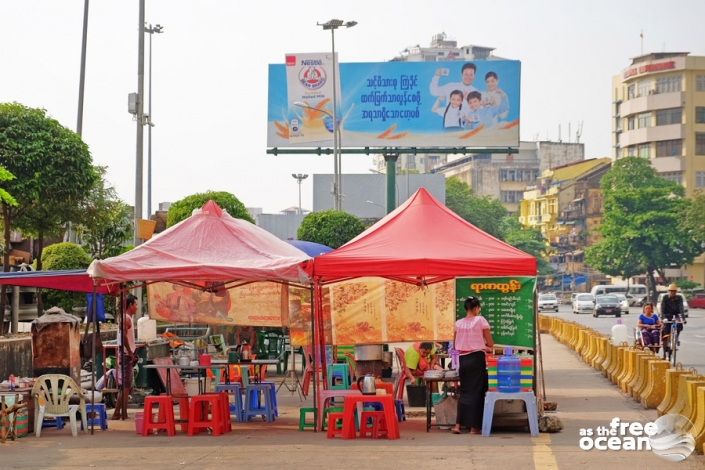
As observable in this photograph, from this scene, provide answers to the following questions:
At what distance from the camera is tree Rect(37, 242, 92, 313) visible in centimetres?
2830

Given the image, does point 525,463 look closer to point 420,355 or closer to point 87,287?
point 420,355

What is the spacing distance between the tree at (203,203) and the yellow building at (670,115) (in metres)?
72.3

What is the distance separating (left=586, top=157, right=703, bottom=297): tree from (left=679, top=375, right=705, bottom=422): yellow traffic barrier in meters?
79.7

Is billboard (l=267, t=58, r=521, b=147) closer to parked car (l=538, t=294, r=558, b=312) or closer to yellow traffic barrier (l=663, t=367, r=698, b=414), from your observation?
parked car (l=538, t=294, r=558, b=312)

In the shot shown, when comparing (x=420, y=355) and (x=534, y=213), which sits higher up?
(x=534, y=213)

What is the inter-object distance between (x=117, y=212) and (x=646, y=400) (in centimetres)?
2113

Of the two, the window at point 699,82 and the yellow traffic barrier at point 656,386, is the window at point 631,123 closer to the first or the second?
the window at point 699,82

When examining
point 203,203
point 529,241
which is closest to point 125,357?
point 203,203

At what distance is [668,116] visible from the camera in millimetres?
105500

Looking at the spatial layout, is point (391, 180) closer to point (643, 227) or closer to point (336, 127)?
point (336, 127)

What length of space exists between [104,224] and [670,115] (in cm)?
Answer: 8330

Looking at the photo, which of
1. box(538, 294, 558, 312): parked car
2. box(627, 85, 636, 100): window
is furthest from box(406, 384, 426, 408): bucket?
box(627, 85, 636, 100): window

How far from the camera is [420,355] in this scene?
1694cm

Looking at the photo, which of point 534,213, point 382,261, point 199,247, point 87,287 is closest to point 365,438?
point 382,261
